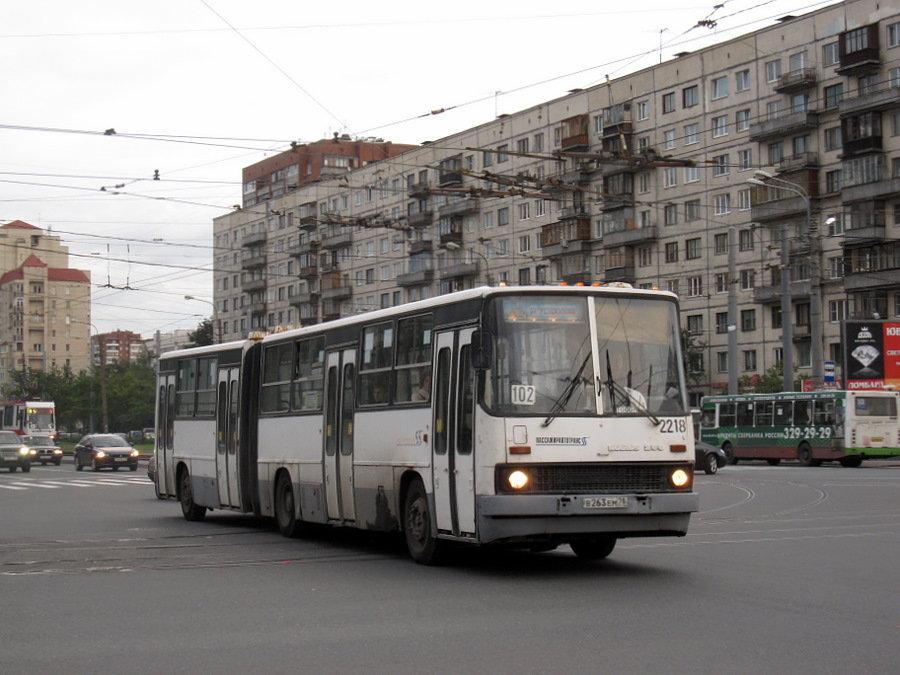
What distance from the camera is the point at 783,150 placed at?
63.8 m

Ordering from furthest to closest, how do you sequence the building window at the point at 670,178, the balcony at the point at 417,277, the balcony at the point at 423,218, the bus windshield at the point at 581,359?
the balcony at the point at 417,277 → the balcony at the point at 423,218 → the building window at the point at 670,178 → the bus windshield at the point at 581,359

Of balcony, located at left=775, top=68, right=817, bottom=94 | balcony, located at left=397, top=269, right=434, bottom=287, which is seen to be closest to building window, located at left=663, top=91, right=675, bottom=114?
balcony, located at left=775, top=68, right=817, bottom=94

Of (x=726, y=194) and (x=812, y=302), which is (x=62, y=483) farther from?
(x=726, y=194)

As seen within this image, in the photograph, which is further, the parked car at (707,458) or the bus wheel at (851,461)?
the bus wheel at (851,461)

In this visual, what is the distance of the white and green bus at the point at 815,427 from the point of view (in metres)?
42.6

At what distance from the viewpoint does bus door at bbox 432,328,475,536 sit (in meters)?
12.0

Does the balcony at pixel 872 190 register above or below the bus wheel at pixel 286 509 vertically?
above

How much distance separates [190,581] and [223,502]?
292 inches

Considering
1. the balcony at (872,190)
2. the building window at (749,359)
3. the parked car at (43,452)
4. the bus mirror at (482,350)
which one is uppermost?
the balcony at (872,190)

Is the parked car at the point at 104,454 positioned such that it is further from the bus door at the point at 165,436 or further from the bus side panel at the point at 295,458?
the bus side panel at the point at 295,458

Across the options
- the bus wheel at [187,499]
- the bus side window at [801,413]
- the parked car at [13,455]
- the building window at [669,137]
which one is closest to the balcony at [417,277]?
the building window at [669,137]

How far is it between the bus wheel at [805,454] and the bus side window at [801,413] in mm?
784

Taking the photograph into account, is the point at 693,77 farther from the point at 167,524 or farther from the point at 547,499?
the point at 547,499

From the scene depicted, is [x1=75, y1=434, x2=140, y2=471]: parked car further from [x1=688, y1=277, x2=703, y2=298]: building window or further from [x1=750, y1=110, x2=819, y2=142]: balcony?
[x1=750, y1=110, x2=819, y2=142]: balcony
